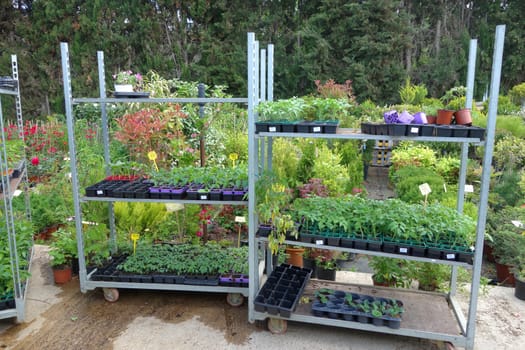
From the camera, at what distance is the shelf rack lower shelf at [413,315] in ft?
9.91

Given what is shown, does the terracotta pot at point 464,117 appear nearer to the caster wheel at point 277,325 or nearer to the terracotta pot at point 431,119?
the terracotta pot at point 431,119

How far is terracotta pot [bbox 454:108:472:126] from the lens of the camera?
2.90 m

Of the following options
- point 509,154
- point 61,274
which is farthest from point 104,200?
point 509,154

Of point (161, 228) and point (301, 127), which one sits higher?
point (301, 127)

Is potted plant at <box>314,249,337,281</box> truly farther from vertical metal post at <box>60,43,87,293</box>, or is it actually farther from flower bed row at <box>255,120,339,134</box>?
vertical metal post at <box>60,43,87,293</box>

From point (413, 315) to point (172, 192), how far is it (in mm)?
2260

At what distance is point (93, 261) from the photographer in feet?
13.6

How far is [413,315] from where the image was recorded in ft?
10.7

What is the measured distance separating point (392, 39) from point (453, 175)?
926 centimetres

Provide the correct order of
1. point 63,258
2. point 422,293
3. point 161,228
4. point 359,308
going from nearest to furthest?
point 359,308 → point 422,293 → point 63,258 → point 161,228

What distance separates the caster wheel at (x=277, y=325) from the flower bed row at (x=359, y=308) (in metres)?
0.27

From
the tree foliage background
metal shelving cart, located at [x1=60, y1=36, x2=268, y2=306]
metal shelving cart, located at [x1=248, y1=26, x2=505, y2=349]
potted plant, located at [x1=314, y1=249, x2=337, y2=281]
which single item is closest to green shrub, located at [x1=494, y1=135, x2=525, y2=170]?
metal shelving cart, located at [x1=248, y1=26, x2=505, y2=349]

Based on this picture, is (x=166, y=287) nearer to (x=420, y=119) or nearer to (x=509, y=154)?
(x=420, y=119)

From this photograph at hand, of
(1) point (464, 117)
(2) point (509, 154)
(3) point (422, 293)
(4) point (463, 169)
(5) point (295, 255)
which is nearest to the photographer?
(1) point (464, 117)
